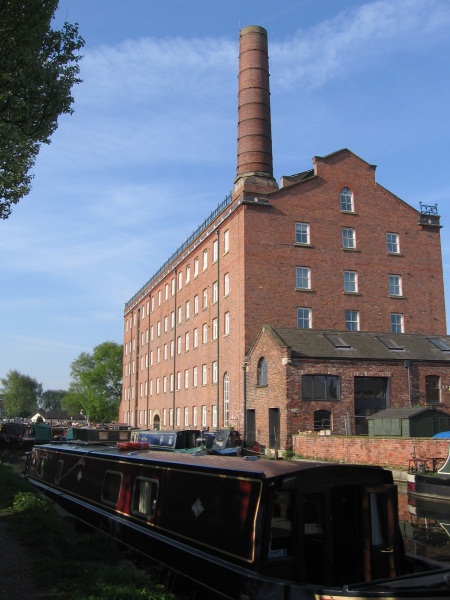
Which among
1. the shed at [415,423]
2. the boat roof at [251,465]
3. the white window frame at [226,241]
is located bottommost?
the boat roof at [251,465]

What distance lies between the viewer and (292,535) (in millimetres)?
6273

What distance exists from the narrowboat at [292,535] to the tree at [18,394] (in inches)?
5220

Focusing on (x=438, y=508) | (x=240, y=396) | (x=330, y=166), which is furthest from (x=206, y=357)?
(x=438, y=508)

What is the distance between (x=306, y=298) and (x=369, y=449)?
1344cm

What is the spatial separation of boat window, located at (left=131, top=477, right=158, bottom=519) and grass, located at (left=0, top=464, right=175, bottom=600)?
0.62m

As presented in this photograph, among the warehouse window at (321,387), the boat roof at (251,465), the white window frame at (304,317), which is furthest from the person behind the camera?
the white window frame at (304,317)

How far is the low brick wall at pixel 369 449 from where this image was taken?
20062mm

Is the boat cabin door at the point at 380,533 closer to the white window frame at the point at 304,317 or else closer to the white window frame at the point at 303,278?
the white window frame at the point at 304,317

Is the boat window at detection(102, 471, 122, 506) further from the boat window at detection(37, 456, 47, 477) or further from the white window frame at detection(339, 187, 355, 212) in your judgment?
the white window frame at detection(339, 187, 355, 212)

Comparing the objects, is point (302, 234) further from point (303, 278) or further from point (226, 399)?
point (226, 399)

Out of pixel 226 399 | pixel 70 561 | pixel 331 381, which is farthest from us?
pixel 226 399

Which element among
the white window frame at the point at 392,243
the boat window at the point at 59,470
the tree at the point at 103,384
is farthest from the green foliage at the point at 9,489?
the tree at the point at 103,384

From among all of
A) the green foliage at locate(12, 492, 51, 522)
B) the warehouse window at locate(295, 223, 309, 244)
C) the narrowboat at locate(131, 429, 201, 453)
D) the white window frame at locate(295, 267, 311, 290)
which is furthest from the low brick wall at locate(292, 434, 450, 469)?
the green foliage at locate(12, 492, 51, 522)

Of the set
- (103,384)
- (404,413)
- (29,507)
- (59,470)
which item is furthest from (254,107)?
(103,384)
